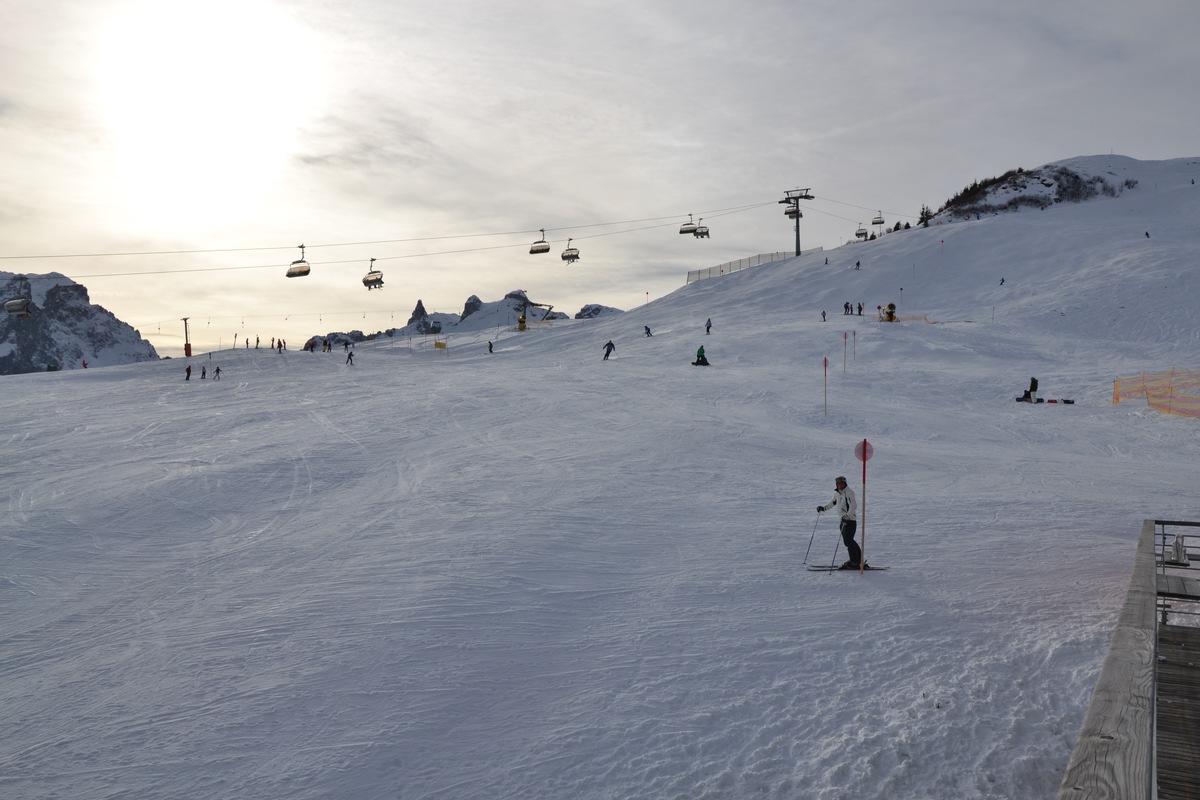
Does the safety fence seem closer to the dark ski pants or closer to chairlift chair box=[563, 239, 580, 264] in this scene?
chairlift chair box=[563, 239, 580, 264]

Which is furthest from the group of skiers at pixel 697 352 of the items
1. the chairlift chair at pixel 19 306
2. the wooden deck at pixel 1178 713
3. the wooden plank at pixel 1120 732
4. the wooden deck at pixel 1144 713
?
the wooden plank at pixel 1120 732

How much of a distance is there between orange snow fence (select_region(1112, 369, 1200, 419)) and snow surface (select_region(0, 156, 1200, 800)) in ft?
3.16

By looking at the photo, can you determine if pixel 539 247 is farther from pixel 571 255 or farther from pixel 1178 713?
pixel 1178 713

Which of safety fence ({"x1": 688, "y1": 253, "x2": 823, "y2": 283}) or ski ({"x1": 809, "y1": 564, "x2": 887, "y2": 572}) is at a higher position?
safety fence ({"x1": 688, "y1": 253, "x2": 823, "y2": 283})

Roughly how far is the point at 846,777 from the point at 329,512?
1209 cm

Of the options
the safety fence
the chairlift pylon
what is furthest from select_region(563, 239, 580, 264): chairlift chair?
the safety fence

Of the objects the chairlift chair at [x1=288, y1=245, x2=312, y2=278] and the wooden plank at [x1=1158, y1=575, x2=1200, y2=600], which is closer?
the wooden plank at [x1=1158, y1=575, x2=1200, y2=600]

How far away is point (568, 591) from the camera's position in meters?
10.2

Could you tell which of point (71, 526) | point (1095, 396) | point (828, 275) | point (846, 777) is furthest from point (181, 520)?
point (828, 275)

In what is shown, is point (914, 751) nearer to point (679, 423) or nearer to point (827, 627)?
point (827, 627)

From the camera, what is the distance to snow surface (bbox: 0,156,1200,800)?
6.26 meters

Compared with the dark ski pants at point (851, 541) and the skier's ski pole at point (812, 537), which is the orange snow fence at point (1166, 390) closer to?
the skier's ski pole at point (812, 537)

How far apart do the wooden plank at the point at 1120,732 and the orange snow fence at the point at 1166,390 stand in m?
26.2

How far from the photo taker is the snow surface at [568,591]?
626 cm
